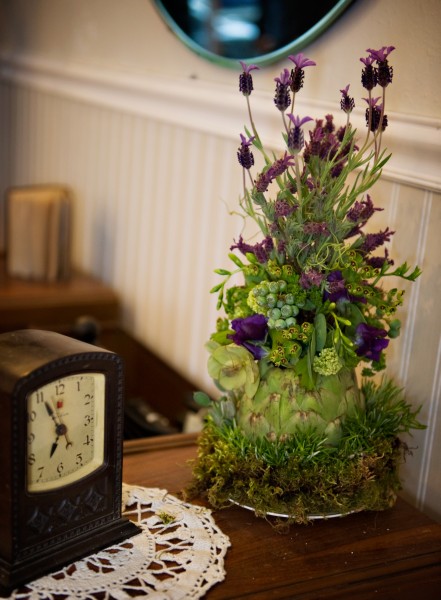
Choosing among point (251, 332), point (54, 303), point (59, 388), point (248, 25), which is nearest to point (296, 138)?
point (251, 332)

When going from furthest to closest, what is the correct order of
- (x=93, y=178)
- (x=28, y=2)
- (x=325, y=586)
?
(x=28, y=2) < (x=93, y=178) < (x=325, y=586)

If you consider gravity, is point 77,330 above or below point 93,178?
below

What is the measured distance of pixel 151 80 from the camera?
1966 millimetres

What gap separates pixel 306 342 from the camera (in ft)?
3.59

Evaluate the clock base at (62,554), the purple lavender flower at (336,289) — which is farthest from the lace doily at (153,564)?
the purple lavender flower at (336,289)

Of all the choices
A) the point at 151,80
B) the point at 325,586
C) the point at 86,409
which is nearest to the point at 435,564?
the point at 325,586

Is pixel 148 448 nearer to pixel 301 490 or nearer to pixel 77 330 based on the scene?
pixel 301 490

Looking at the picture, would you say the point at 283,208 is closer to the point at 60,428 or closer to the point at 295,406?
the point at 295,406

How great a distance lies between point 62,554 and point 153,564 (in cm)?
11

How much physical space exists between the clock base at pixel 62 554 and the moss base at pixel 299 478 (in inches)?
5.6

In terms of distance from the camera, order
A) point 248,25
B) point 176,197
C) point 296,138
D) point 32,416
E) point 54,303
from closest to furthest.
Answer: point 32,416 → point 296,138 → point 248,25 → point 176,197 → point 54,303

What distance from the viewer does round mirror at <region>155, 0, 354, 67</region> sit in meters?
1.40

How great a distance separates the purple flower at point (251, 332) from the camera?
111 cm

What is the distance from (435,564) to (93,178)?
163 centimetres
